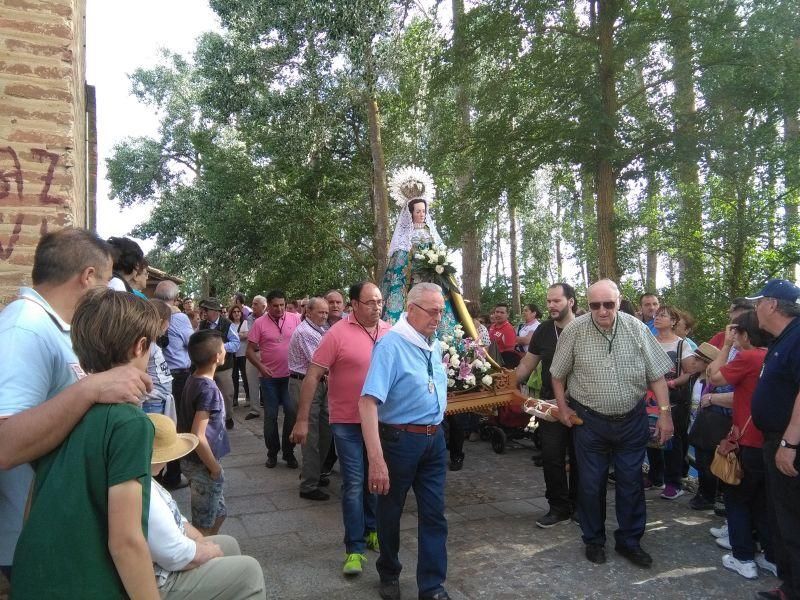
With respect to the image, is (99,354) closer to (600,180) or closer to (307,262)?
(600,180)

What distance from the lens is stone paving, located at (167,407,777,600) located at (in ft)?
14.2

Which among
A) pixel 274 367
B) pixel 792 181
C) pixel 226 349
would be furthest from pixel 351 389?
pixel 792 181

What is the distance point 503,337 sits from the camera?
1019 centimetres

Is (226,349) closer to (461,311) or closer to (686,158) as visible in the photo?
(461,311)

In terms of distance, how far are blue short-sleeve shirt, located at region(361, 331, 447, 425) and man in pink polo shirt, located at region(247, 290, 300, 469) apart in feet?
12.0

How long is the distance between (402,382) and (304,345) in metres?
3.25

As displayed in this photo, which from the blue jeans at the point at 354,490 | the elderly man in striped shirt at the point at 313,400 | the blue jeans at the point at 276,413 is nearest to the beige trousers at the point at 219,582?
the blue jeans at the point at 354,490

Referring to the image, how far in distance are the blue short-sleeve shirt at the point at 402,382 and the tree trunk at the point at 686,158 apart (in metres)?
8.70

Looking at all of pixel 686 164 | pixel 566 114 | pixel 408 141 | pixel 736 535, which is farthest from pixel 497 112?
pixel 736 535

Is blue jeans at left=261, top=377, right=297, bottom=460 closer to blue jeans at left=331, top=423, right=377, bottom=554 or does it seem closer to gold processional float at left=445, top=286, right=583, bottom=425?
gold processional float at left=445, top=286, right=583, bottom=425

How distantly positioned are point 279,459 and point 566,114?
27.0 ft

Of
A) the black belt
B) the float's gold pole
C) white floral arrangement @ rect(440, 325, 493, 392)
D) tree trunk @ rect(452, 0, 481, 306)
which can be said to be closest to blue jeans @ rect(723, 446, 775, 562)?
the black belt

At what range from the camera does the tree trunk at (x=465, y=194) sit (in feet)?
43.3

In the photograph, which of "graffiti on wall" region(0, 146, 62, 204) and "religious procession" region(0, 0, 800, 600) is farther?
"graffiti on wall" region(0, 146, 62, 204)
